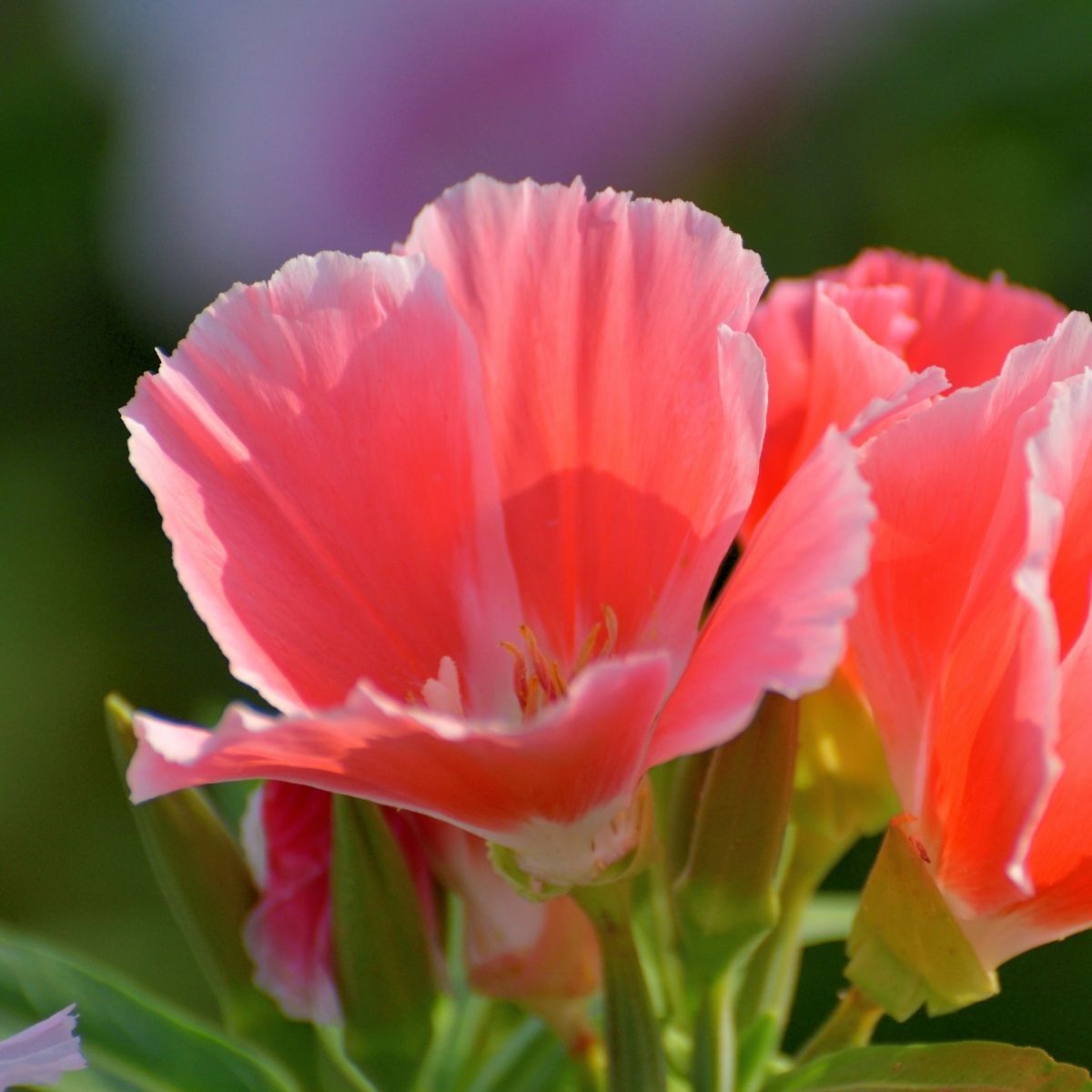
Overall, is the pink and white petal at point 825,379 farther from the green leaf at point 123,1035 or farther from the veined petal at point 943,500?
the green leaf at point 123,1035

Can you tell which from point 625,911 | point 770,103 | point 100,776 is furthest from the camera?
point 770,103

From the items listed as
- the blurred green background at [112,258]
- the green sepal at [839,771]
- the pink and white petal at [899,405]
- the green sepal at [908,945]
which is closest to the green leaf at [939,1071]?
the green sepal at [908,945]

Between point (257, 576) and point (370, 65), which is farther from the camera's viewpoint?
point (370, 65)

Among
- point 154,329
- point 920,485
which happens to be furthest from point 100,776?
point 920,485

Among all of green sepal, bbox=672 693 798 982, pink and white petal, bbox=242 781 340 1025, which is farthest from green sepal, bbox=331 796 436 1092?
green sepal, bbox=672 693 798 982

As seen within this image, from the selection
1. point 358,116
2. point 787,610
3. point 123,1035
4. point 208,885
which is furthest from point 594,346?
point 358,116

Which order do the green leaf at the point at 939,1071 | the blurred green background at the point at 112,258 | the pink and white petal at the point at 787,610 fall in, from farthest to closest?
the blurred green background at the point at 112,258
the green leaf at the point at 939,1071
the pink and white petal at the point at 787,610

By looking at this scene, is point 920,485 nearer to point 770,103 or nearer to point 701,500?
point 701,500
